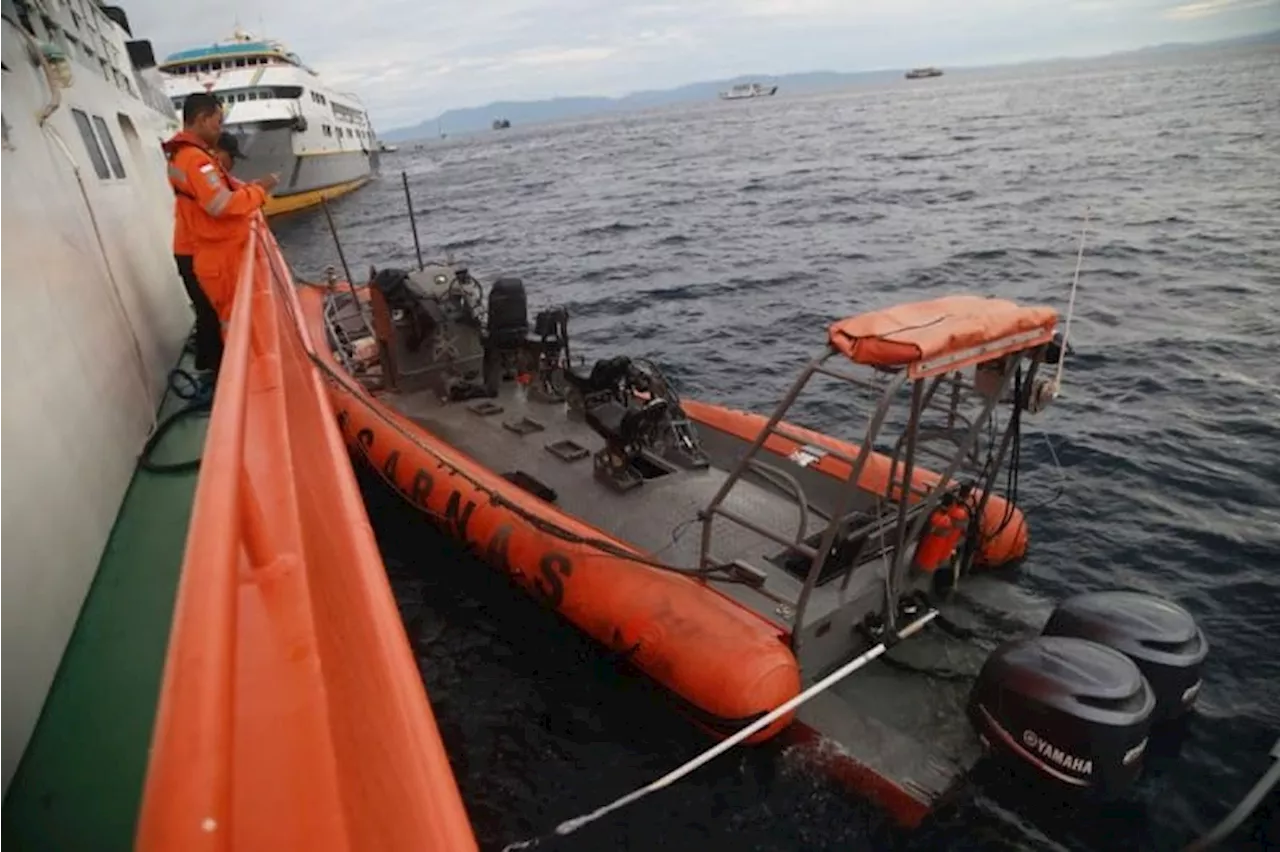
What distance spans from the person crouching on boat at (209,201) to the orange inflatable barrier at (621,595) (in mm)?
1238

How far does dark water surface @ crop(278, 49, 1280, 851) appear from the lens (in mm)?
4441

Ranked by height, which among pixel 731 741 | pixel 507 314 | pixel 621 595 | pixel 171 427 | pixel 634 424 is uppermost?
pixel 171 427

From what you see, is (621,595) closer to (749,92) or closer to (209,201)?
(209,201)

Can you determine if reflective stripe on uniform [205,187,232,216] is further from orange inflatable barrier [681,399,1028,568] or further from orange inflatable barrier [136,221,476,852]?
orange inflatable barrier [136,221,476,852]

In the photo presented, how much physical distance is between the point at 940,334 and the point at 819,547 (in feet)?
5.43

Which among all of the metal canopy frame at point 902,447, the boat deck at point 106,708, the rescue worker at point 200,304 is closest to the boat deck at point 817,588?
the metal canopy frame at point 902,447

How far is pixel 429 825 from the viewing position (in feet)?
2.89

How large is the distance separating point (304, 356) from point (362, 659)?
2.92 m

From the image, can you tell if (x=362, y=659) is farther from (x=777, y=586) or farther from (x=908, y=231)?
(x=908, y=231)

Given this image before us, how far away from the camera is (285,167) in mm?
32719

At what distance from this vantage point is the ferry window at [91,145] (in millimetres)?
5641

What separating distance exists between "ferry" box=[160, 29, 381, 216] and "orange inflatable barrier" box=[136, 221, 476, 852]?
1255 inches

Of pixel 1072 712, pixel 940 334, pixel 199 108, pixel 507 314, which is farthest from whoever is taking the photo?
pixel 507 314

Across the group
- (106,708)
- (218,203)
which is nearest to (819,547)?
(106,708)
